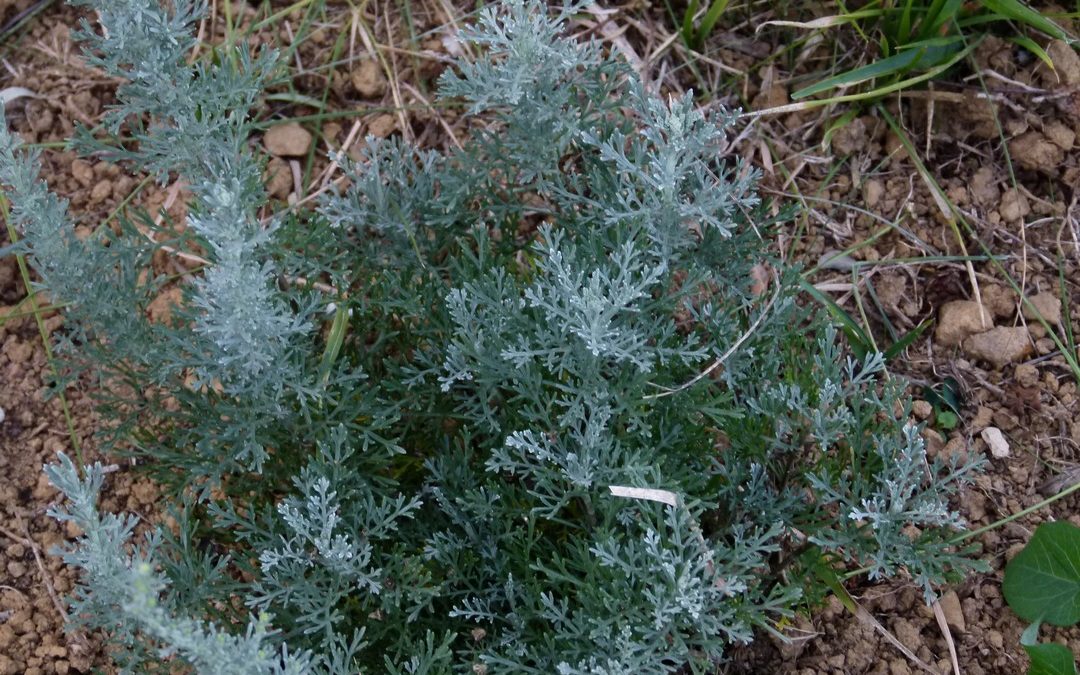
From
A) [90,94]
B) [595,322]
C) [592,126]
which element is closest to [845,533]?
[595,322]

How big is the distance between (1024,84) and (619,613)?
86.0 inches

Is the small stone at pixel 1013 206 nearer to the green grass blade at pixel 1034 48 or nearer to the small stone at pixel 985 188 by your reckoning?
the small stone at pixel 985 188

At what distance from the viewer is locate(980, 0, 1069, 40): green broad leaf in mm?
2994

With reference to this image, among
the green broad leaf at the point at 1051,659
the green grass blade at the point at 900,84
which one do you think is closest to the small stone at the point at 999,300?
the green grass blade at the point at 900,84

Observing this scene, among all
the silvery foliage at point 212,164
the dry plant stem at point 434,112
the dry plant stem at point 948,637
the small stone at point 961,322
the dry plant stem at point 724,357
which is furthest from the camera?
the dry plant stem at point 434,112

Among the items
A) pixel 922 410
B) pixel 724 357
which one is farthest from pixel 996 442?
pixel 724 357

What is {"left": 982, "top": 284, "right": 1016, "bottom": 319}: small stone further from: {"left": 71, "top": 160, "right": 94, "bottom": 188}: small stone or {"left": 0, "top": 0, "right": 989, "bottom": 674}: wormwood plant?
{"left": 71, "top": 160, "right": 94, "bottom": 188}: small stone

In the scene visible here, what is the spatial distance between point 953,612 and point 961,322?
845 mm

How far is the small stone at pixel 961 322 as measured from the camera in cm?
303

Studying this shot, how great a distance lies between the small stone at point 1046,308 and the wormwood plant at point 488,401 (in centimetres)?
74

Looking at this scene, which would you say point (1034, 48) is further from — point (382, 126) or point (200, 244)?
point (200, 244)

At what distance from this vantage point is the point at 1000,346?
2.99 m

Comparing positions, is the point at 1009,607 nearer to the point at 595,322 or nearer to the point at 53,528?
Answer: the point at 595,322

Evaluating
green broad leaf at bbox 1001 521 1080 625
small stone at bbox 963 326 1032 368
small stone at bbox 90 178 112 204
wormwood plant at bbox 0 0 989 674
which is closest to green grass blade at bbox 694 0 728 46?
wormwood plant at bbox 0 0 989 674
